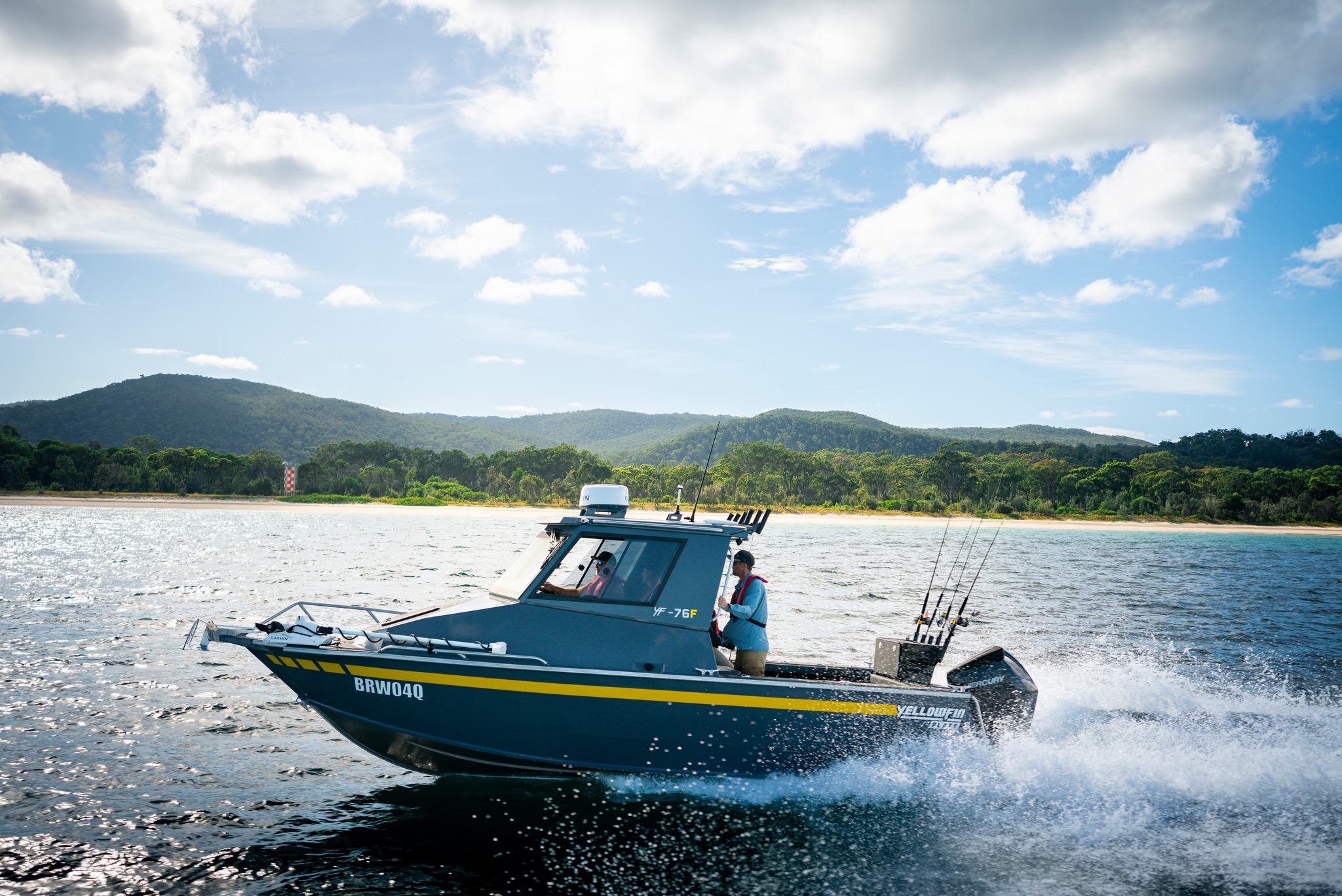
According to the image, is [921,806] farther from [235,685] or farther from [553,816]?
[235,685]

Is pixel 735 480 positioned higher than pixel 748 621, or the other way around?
pixel 735 480

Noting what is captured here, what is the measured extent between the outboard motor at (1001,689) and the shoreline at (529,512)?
215 ft

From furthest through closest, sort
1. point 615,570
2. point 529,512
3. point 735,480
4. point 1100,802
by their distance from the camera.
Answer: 1. point 735,480
2. point 529,512
3. point 1100,802
4. point 615,570

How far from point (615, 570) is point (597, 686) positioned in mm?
1037

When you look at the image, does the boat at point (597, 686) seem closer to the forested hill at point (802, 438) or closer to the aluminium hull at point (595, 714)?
the aluminium hull at point (595, 714)

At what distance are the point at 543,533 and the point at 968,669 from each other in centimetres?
427

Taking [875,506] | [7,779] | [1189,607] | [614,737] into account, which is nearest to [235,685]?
[7,779]

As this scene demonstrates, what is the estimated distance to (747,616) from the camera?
6859 millimetres

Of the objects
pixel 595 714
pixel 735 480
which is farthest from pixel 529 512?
pixel 595 714

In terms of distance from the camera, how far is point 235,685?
10547 mm

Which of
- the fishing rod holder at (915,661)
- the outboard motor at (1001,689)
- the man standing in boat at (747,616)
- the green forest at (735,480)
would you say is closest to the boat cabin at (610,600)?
the man standing in boat at (747,616)

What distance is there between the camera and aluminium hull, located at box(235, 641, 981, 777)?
20.2ft

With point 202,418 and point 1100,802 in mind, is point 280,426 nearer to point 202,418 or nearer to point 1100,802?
point 202,418

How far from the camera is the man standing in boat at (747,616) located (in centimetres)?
687
